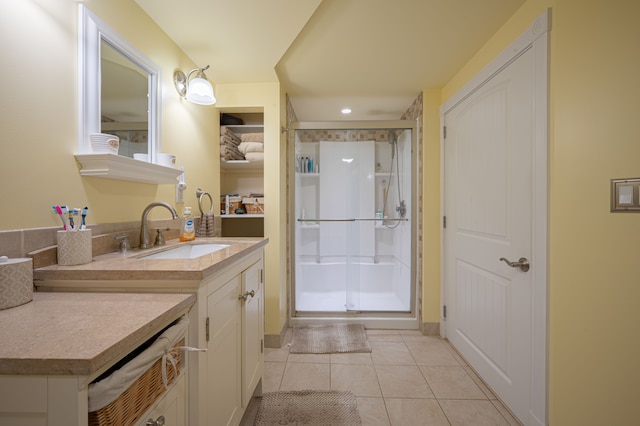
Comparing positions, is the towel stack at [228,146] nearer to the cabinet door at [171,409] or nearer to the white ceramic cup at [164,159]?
the white ceramic cup at [164,159]

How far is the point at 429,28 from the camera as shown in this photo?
1.64 m

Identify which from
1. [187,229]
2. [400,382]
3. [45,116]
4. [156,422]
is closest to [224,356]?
[156,422]

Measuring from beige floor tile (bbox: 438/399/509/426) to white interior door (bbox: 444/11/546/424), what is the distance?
0.35 ft

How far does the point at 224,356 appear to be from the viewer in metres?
1.07

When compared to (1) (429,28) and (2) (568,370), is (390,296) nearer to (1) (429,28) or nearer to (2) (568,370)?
(2) (568,370)

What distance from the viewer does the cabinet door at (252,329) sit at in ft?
4.27

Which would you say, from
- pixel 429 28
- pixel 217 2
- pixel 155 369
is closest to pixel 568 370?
pixel 155 369

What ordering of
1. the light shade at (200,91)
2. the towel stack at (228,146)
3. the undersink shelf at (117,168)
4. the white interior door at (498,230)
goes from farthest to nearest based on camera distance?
the towel stack at (228,146), the light shade at (200,91), the white interior door at (498,230), the undersink shelf at (117,168)

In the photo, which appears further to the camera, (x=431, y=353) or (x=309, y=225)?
(x=309, y=225)

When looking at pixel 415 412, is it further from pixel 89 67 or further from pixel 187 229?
pixel 89 67

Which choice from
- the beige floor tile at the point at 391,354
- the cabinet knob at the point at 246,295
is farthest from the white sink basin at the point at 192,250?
the beige floor tile at the point at 391,354

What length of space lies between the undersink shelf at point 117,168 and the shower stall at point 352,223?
55.6 inches

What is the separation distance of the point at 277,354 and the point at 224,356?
1.21 meters

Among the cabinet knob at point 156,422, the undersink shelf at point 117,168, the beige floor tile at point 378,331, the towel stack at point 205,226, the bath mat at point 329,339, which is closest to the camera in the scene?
the cabinet knob at point 156,422
